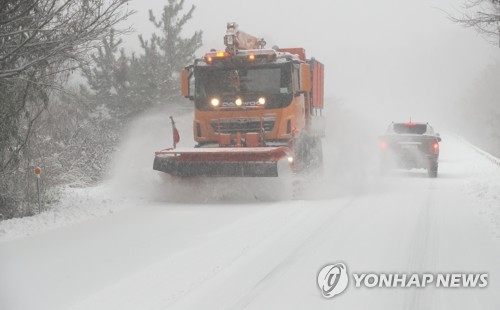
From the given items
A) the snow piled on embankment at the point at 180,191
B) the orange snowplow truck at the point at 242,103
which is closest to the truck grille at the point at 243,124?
the orange snowplow truck at the point at 242,103

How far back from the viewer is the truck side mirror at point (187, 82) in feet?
40.0

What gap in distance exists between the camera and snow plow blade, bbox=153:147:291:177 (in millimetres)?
10633

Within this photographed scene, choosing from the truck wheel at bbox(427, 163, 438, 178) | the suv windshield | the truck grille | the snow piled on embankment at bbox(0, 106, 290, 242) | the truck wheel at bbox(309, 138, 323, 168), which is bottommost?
the truck wheel at bbox(427, 163, 438, 178)

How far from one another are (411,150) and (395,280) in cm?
1098

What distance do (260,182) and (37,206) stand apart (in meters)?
4.39

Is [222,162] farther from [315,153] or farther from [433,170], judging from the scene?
[433,170]

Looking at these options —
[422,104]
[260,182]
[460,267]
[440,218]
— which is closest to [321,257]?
[460,267]

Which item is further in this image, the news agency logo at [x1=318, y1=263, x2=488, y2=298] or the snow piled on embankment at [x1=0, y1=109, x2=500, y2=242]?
the snow piled on embankment at [x1=0, y1=109, x2=500, y2=242]

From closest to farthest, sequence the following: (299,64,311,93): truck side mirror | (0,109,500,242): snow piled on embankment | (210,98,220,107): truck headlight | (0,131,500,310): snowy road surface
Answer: (0,131,500,310): snowy road surface < (0,109,500,242): snow piled on embankment < (299,64,311,93): truck side mirror < (210,98,220,107): truck headlight

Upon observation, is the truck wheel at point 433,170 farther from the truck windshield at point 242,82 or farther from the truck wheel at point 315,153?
the truck windshield at point 242,82

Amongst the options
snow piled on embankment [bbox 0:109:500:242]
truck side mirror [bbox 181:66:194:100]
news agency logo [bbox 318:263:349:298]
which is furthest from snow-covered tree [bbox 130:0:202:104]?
news agency logo [bbox 318:263:349:298]

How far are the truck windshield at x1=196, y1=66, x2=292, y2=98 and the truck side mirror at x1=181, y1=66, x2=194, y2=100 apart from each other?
0.57ft

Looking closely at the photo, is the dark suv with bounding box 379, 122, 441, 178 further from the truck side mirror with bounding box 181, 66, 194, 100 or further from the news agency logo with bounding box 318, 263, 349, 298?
the news agency logo with bounding box 318, 263, 349, 298

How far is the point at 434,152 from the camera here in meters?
15.7
